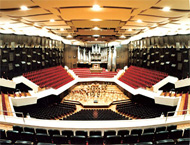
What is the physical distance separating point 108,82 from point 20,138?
38.2 ft

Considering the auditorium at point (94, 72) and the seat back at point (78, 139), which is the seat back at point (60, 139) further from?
the seat back at point (78, 139)

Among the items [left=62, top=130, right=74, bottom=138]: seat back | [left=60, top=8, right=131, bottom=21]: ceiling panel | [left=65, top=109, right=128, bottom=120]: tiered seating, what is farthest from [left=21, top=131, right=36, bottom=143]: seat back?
[left=60, top=8, right=131, bottom=21]: ceiling panel

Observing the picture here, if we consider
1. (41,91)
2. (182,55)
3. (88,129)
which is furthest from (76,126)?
(182,55)

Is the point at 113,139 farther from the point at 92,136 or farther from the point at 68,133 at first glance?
the point at 68,133

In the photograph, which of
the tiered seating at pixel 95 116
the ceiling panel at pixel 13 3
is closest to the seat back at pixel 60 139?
the tiered seating at pixel 95 116

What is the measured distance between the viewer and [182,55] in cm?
943

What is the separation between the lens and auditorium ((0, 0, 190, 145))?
361 centimetres

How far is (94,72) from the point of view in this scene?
15.4 meters

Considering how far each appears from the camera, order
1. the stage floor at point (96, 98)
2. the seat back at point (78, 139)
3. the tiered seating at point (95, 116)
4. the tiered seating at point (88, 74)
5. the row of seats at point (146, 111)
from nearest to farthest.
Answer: the seat back at point (78, 139) < the tiered seating at point (95, 116) < the row of seats at point (146, 111) < the stage floor at point (96, 98) < the tiered seating at point (88, 74)

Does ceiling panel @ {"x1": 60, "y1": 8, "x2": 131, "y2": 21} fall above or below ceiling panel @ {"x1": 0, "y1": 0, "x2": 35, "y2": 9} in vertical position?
above

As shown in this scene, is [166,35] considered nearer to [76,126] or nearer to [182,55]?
[182,55]

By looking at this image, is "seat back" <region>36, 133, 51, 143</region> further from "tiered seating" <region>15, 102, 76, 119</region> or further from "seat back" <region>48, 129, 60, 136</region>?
"tiered seating" <region>15, 102, 76, 119</region>

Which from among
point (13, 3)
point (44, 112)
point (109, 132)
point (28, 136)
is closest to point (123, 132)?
point (109, 132)

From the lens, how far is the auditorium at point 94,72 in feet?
→ 11.8
